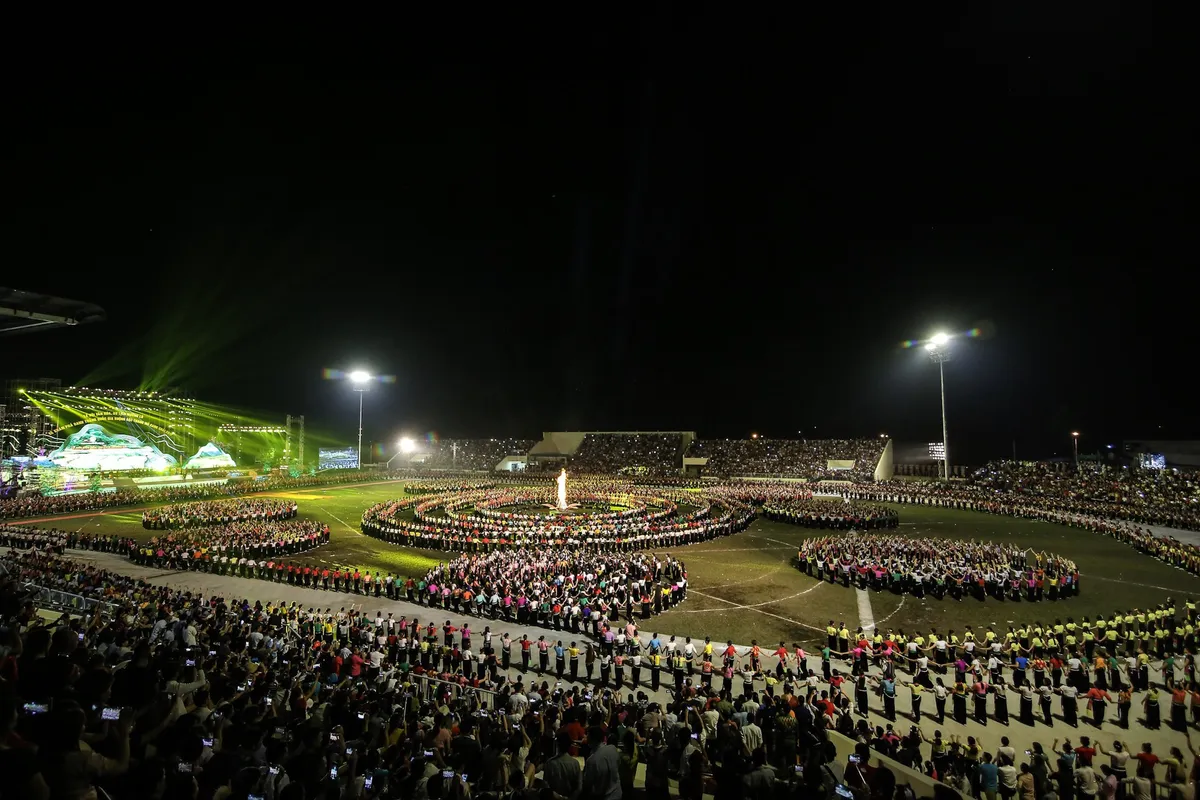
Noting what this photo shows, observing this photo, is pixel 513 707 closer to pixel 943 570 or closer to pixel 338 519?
pixel 943 570

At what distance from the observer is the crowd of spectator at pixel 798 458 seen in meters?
61.3

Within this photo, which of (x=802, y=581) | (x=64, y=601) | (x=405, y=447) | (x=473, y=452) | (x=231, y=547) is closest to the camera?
(x=64, y=601)

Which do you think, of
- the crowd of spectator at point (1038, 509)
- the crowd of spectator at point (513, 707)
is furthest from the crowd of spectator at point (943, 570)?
the crowd of spectator at point (1038, 509)

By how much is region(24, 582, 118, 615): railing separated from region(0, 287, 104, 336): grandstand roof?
637cm

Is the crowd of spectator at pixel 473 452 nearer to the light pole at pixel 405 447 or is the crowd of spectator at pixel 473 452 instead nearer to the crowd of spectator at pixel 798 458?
the light pole at pixel 405 447

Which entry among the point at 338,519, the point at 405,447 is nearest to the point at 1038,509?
the point at 338,519

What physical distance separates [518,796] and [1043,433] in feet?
302

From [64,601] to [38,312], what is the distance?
8073 millimetres

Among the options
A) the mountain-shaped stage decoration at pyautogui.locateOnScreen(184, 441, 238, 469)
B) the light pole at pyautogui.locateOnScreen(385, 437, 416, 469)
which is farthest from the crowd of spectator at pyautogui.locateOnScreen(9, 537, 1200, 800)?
the light pole at pyautogui.locateOnScreen(385, 437, 416, 469)

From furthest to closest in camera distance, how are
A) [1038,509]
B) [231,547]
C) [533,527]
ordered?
[1038,509], [533,527], [231,547]

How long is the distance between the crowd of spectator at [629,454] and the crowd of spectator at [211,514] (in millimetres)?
44627

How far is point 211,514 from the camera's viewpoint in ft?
111

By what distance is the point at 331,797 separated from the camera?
4.03 metres

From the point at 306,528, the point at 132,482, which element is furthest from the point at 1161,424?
the point at 132,482
